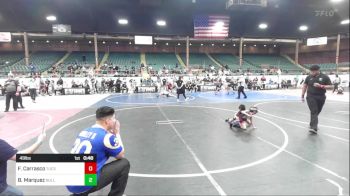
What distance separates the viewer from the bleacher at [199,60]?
93.7ft

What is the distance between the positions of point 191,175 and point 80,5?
4.63 metres

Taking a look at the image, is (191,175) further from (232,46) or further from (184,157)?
(232,46)

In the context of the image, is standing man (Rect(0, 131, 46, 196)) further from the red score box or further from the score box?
the red score box

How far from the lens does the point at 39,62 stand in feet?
7.34

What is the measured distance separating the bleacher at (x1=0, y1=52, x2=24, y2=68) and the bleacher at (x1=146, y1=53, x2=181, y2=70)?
22.3 meters

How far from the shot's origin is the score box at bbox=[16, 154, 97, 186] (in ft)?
3.73

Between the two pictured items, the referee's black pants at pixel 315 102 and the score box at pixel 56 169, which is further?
the referee's black pants at pixel 315 102

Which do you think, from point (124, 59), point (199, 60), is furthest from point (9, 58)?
point (199, 60)

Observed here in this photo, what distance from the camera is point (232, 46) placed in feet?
94.5

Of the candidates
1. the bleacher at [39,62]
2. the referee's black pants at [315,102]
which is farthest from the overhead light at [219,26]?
the bleacher at [39,62]

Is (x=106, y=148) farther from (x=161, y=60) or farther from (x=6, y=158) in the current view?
(x=161, y=60)

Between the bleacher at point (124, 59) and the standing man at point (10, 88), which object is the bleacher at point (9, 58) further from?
the bleacher at point (124, 59)

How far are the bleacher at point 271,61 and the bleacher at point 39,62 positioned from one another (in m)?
30.6

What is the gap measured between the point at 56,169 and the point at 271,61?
116 feet
